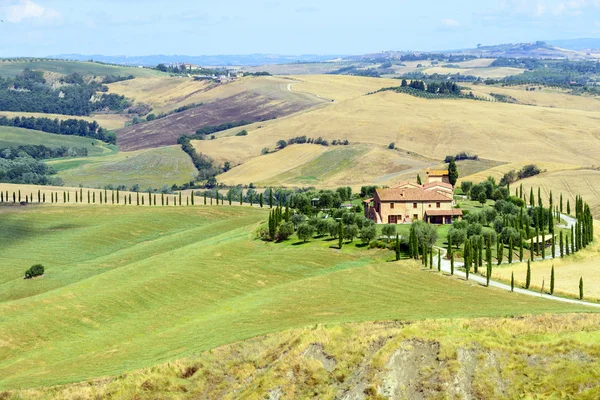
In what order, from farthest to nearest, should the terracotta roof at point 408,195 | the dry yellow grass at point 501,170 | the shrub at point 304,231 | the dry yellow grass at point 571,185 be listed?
the dry yellow grass at point 501,170 → the dry yellow grass at point 571,185 → the terracotta roof at point 408,195 → the shrub at point 304,231

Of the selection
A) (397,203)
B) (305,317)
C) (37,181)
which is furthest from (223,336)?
(37,181)

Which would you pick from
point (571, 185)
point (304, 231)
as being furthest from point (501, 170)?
point (304, 231)

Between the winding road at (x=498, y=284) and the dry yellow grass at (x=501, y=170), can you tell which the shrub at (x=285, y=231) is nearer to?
the winding road at (x=498, y=284)

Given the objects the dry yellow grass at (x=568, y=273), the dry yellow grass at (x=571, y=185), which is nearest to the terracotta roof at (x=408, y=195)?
the dry yellow grass at (x=568, y=273)

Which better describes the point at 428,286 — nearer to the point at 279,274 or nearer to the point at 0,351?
the point at 279,274

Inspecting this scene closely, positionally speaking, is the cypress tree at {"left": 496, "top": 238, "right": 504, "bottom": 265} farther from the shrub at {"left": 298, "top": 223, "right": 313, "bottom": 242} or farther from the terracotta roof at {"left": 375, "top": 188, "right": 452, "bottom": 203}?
the terracotta roof at {"left": 375, "top": 188, "right": 452, "bottom": 203}

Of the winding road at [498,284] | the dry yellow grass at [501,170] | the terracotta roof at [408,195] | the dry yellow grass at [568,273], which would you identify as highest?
the terracotta roof at [408,195]

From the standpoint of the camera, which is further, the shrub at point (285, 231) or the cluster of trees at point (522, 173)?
the cluster of trees at point (522, 173)

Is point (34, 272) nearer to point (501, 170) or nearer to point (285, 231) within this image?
point (285, 231)
